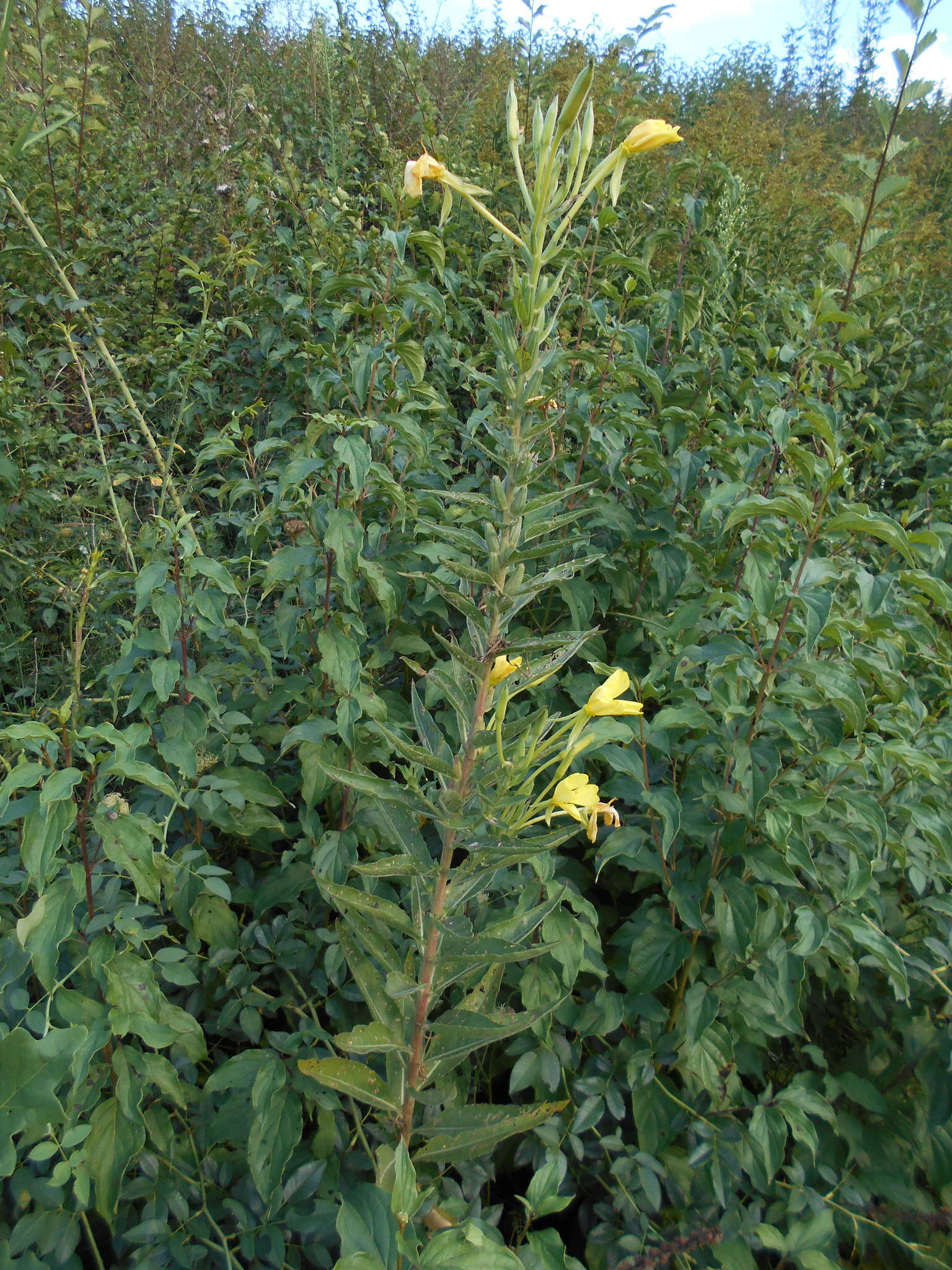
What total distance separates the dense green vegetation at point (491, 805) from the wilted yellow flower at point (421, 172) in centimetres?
17

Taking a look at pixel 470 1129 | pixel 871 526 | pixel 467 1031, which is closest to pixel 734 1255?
pixel 470 1129

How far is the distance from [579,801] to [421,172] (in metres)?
0.94

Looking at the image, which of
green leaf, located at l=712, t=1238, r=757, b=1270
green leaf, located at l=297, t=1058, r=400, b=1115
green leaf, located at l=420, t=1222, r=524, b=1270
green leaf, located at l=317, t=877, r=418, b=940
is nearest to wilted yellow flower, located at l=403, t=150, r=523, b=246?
green leaf, located at l=317, t=877, r=418, b=940

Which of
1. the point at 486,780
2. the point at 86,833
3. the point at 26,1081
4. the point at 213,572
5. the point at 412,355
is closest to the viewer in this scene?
the point at 26,1081

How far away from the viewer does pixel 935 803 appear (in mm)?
1663

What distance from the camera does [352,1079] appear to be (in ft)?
3.78

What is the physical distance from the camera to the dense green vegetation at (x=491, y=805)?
44.6 inches

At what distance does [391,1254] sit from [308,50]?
6249 mm

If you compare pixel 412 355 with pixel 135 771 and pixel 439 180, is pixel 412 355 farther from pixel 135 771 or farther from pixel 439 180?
pixel 135 771

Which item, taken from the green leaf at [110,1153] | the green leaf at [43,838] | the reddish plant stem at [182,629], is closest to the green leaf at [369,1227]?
the green leaf at [110,1153]

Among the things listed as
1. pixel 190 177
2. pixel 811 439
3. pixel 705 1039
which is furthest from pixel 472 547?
pixel 190 177

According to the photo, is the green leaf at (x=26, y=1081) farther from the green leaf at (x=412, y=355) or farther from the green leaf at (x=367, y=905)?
the green leaf at (x=412, y=355)

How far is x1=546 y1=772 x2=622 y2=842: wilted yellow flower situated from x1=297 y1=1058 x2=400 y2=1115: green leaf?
1.59ft

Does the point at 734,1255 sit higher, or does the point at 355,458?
the point at 355,458
